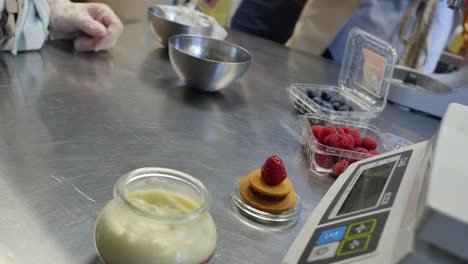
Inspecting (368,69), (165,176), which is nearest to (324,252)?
(165,176)

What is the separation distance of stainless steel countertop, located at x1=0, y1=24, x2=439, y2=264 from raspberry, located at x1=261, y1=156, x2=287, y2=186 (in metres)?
0.06

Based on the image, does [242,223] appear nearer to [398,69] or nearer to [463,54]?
[398,69]

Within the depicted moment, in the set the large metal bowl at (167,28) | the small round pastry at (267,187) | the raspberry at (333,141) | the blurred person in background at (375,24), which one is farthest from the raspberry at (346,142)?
the blurred person in background at (375,24)

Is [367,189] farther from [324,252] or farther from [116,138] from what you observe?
[116,138]

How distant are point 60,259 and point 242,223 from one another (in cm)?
20

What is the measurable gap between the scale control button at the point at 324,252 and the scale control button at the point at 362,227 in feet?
0.05

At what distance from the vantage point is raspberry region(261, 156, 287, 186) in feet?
1.79

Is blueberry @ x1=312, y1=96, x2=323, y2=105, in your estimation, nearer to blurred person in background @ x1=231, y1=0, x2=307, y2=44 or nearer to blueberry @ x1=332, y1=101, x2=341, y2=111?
blueberry @ x1=332, y1=101, x2=341, y2=111

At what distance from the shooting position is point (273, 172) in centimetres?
55

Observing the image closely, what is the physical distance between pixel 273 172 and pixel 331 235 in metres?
0.19

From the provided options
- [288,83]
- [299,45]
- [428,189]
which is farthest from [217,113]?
[299,45]

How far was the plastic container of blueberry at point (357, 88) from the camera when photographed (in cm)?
91

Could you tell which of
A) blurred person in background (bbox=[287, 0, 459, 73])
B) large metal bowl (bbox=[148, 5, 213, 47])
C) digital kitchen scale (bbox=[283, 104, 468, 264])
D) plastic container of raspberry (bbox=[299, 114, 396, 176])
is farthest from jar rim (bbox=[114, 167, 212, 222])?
blurred person in background (bbox=[287, 0, 459, 73])

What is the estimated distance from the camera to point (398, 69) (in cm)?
127
